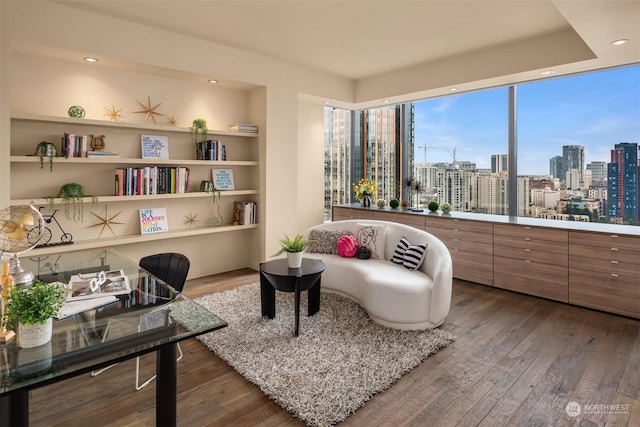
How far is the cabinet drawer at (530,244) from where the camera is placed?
3.83 m

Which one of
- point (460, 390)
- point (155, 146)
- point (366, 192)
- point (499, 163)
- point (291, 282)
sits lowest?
point (460, 390)

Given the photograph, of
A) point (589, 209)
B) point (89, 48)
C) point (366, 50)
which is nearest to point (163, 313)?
point (89, 48)

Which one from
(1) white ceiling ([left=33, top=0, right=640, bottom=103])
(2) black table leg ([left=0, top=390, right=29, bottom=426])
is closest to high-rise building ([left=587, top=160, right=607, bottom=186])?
(1) white ceiling ([left=33, top=0, right=640, bottom=103])

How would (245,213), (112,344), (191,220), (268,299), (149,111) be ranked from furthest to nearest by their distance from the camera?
1. (245,213)
2. (191,220)
3. (149,111)
4. (268,299)
5. (112,344)

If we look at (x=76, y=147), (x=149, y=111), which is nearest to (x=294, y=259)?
(x=76, y=147)

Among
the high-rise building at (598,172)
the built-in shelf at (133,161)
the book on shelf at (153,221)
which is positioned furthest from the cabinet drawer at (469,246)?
the book on shelf at (153,221)

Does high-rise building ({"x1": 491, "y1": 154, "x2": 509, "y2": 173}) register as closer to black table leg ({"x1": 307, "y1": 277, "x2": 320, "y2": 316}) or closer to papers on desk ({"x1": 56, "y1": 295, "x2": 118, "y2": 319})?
black table leg ({"x1": 307, "y1": 277, "x2": 320, "y2": 316})

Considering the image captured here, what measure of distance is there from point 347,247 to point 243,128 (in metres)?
2.11

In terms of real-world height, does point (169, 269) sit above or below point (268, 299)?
above

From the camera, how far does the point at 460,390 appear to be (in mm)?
2314

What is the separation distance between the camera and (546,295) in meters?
3.95

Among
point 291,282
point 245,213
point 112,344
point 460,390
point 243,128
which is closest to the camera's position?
point 112,344

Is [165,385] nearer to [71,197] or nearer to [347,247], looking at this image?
[347,247]

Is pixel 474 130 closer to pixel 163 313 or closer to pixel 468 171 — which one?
pixel 468 171
